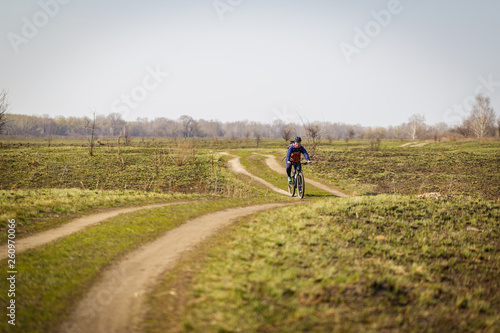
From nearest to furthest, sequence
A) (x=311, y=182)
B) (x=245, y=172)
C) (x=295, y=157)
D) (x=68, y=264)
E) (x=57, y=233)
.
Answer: (x=68, y=264), (x=57, y=233), (x=295, y=157), (x=311, y=182), (x=245, y=172)

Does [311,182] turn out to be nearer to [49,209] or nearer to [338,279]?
[49,209]

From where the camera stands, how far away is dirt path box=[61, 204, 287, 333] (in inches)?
172

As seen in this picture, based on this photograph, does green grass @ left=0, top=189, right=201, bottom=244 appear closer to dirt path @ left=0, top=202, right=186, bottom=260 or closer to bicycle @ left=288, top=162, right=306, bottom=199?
dirt path @ left=0, top=202, right=186, bottom=260

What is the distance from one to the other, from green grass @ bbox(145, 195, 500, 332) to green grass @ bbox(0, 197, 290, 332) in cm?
167

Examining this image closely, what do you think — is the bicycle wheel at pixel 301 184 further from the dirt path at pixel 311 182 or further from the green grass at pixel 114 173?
the green grass at pixel 114 173

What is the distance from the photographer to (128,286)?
5.45m

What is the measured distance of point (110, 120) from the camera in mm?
146250

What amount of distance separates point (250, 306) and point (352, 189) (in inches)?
745

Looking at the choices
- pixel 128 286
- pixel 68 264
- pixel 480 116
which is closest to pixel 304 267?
pixel 128 286

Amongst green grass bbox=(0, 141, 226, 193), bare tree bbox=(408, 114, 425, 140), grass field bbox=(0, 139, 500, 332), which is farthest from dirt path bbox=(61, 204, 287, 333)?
bare tree bbox=(408, 114, 425, 140)

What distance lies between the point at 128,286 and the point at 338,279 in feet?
13.2

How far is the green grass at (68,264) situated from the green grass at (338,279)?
5.49ft

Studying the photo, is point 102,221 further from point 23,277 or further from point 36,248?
point 23,277

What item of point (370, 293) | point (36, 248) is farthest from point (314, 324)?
point (36, 248)
